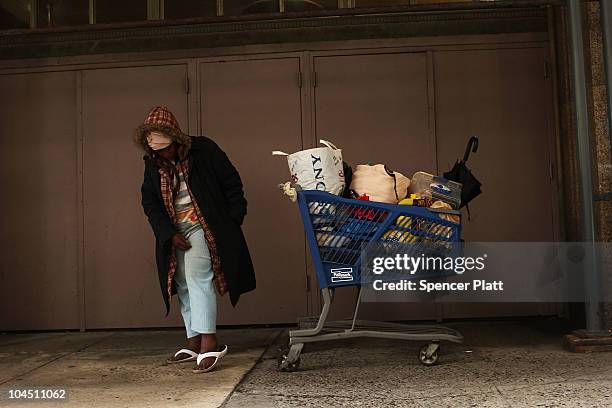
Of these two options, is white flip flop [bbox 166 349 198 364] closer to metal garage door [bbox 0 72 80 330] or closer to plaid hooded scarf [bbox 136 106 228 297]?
plaid hooded scarf [bbox 136 106 228 297]

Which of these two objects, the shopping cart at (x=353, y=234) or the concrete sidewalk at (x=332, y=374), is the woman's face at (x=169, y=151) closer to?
the shopping cart at (x=353, y=234)

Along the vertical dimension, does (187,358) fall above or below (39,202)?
below

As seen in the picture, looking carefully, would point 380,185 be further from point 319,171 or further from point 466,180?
point 466,180

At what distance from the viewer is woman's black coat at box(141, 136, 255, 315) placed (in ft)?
13.3

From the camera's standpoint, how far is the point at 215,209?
407 centimetres

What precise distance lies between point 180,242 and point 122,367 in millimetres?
991

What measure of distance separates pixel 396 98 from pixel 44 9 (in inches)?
140

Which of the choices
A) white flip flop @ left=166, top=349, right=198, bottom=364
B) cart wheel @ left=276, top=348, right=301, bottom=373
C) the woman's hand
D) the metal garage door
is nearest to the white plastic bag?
the woman's hand

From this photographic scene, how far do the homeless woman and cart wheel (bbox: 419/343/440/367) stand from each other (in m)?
1.24

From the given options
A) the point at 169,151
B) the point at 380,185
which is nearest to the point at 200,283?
the point at 169,151

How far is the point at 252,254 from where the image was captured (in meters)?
5.63

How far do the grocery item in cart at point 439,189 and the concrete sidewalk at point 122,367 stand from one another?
166 cm

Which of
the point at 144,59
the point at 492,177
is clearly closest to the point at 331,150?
the point at 492,177

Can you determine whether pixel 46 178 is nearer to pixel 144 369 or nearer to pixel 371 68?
pixel 144 369
